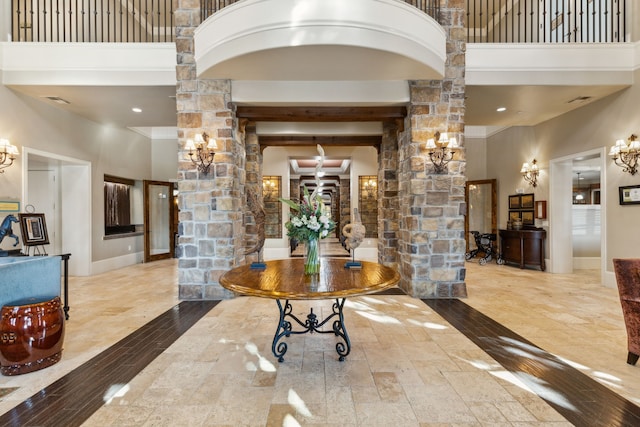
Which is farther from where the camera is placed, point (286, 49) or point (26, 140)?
point (26, 140)

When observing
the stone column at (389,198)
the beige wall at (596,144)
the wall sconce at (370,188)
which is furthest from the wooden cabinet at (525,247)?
the wall sconce at (370,188)

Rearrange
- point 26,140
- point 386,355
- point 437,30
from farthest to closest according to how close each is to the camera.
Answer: point 26,140, point 437,30, point 386,355

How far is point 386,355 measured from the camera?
2.69 m

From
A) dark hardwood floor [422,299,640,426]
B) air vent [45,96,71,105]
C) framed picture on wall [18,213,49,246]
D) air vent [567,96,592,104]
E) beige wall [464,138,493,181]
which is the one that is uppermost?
air vent [45,96,71,105]

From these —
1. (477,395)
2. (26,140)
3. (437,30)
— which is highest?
(437,30)

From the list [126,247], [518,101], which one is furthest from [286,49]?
[126,247]

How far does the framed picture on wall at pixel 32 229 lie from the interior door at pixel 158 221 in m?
3.95

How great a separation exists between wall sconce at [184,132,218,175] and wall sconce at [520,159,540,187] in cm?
628

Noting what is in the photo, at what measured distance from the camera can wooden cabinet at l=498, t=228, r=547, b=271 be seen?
6.49 meters

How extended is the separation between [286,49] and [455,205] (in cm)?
300

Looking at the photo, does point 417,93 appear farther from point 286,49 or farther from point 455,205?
point 286,49

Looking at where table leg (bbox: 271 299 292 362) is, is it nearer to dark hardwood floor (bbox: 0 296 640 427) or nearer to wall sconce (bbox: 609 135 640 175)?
dark hardwood floor (bbox: 0 296 640 427)

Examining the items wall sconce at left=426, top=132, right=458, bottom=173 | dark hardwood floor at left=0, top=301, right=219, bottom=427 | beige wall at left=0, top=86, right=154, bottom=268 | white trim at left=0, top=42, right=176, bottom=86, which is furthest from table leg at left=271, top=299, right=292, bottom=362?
beige wall at left=0, top=86, right=154, bottom=268

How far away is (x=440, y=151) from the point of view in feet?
14.5
